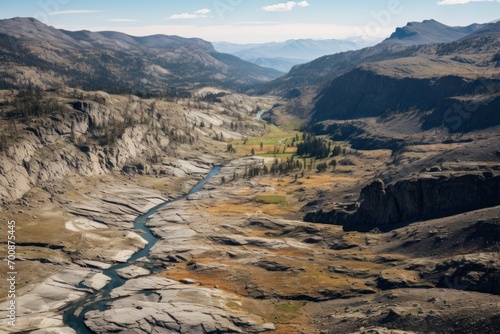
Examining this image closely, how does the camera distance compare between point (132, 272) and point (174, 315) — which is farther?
point (132, 272)

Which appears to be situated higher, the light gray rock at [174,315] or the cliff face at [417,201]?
the cliff face at [417,201]

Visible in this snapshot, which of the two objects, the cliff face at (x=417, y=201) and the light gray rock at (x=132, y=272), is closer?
the light gray rock at (x=132, y=272)

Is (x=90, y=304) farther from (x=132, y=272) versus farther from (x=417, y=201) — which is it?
(x=417, y=201)

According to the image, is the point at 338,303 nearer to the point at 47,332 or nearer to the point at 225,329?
the point at 225,329

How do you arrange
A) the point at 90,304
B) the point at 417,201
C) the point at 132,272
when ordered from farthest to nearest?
the point at 417,201
the point at 132,272
the point at 90,304

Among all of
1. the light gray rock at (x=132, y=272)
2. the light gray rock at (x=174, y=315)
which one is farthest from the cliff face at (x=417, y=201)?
the light gray rock at (x=132, y=272)

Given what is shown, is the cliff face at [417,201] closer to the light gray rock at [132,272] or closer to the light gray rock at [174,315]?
the light gray rock at [174,315]

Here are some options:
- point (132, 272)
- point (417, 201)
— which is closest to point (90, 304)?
point (132, 272)

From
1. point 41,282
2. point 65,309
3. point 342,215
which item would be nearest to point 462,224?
point 342,215
